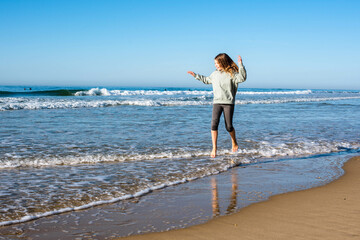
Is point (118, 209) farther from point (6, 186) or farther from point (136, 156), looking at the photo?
point (136, 156)

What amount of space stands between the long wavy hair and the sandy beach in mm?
2615

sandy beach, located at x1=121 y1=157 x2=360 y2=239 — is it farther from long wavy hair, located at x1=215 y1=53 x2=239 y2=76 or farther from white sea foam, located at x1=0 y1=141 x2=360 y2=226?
long wavy hair, located at x1=215 y1=53 x2=239 y2=76

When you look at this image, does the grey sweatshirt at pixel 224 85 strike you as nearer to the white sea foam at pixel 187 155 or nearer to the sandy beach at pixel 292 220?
the white sea foam at pixel 187 155

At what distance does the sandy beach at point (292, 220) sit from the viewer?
2902 mm

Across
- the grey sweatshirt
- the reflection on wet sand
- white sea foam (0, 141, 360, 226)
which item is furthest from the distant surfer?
the reflection on wet sand

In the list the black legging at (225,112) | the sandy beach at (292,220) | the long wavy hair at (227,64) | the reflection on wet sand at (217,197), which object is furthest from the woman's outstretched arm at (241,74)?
the sandy beach at (292,220)

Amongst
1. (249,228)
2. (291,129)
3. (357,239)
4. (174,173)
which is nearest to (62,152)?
(174,173)

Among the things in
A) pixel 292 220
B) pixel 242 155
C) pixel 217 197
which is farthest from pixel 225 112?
pixel 292 220

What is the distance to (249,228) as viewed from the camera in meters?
3.08

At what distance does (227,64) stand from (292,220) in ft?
11.4

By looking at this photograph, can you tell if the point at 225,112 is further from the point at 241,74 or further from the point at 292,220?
the point at 292,220

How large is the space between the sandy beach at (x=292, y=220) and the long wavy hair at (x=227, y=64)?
261 centimetres

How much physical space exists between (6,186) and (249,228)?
330 centimetres

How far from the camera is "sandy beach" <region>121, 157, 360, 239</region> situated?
2.90 meters
